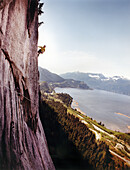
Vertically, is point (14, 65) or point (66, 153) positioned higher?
point (14, 65)

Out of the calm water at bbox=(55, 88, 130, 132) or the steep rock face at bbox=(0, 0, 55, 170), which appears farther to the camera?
the calm water at bbox=(55, 88, 130, 132)

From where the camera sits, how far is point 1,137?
9.95 ft

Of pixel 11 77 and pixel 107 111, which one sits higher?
pixel 11 77

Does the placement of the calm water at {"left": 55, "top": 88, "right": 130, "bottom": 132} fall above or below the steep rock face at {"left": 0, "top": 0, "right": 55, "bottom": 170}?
below

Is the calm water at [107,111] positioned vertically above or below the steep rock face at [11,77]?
below

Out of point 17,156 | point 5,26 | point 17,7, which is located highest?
point 17,7

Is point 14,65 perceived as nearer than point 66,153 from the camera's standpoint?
Yes

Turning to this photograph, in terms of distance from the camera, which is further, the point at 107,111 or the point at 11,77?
the point at 107,111

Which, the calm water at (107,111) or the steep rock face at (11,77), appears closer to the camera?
the steep rock face at (11,77)

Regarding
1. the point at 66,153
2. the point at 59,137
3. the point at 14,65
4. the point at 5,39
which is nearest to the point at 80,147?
the point at 66,153

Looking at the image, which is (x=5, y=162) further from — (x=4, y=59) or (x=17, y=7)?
(x=17, y=7)

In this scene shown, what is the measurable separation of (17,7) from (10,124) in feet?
16.2

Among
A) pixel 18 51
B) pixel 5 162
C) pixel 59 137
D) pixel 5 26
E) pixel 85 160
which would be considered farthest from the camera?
pixel 59 137

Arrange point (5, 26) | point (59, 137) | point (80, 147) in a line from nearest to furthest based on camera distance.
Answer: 1. point (5, 26)
2. point (80, 147)
3. point (59, 137)
